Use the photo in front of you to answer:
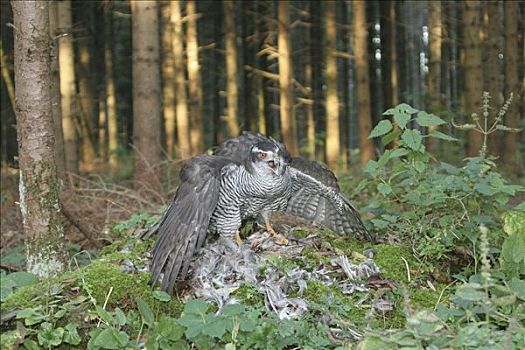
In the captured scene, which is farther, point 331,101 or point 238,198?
point 331,101

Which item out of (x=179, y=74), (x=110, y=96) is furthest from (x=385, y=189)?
(x=110, y=96)

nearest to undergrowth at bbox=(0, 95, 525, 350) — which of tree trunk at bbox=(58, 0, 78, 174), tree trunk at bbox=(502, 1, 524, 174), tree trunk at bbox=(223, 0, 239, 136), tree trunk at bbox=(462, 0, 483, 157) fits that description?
tree trunk at bbox=(58, 0, 78, 174)

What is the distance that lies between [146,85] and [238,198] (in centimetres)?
563

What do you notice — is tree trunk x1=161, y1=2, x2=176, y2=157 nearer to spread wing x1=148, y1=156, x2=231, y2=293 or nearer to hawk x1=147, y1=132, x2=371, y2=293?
hawk x1=147, y1=132, x2=371, y2=293

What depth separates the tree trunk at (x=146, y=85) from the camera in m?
10.7

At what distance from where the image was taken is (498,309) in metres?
4.70

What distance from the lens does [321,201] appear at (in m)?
6.35

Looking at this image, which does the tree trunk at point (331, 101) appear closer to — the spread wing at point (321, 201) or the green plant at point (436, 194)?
the spread wing at point (321, 201)

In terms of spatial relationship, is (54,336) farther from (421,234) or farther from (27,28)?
(421,234)

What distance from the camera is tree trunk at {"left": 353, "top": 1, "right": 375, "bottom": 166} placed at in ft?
46.0

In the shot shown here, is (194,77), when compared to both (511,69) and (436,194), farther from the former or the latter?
(436,194)

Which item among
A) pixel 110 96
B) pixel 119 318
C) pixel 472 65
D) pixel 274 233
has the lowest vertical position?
pixel 119 318

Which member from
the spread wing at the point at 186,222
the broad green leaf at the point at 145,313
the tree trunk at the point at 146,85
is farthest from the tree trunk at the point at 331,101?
the broad green leaf at the point at 145,313

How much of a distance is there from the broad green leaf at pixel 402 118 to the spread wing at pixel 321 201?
784 mm
